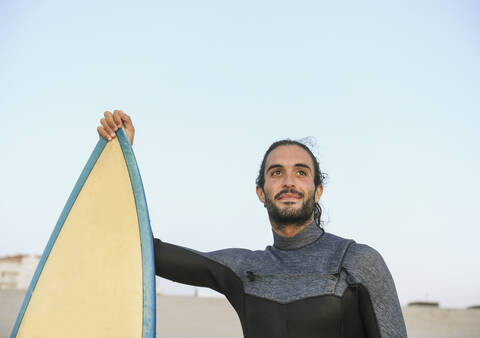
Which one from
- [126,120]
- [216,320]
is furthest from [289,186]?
[216,320]

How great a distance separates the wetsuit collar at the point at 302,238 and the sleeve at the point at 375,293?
0.34 m

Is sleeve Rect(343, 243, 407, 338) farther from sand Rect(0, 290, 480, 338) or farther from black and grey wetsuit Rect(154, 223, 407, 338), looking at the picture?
sand Rect(0, 290, 480, 338)

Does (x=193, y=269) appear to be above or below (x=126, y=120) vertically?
below

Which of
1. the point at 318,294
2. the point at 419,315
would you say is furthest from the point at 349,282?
the point at 419,315

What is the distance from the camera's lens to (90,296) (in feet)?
8.41

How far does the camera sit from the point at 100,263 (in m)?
2.66

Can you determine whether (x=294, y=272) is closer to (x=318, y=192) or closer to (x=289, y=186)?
(x=289, y=186)

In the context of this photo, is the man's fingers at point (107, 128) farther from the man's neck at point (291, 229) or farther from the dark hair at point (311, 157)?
the man's neck at point (291, 229)

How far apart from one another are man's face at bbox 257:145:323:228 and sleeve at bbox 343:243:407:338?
0.45 m

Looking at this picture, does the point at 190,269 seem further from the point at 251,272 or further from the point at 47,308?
the point at 47,308

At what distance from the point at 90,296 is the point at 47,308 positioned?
0.27 metres

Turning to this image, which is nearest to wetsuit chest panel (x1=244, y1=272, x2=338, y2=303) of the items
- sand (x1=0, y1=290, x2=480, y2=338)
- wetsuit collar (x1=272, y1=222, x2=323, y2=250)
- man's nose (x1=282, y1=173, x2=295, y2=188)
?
wetsuit collar (x1=272, y1=222, x2=323, y2=250)

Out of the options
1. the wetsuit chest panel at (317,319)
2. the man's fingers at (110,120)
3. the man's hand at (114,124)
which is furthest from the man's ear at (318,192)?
the man's fingers at (110,120)

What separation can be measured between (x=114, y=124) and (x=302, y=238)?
4.65 ft
